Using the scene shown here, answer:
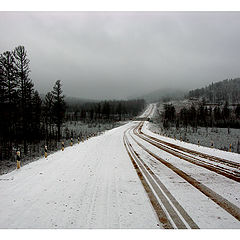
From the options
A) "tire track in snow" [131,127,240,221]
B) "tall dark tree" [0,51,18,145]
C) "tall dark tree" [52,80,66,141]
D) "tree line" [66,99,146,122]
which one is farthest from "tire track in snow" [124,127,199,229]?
"tree line" [66,99,146,122]

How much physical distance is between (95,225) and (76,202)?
4.11 ft

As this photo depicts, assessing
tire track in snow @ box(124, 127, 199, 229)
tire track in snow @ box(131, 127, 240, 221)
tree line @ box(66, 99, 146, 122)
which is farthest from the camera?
tree line @ box(66, 99, 146, 122)

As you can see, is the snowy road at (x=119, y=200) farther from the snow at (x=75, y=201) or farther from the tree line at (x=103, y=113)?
the tree line at (x=103, y=113)

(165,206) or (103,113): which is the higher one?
(103,113)

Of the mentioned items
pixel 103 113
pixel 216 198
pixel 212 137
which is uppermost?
pixel 103 113

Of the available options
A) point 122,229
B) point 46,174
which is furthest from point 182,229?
point 46,174

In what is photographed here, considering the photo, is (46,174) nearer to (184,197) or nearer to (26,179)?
(26,179)

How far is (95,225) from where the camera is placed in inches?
127

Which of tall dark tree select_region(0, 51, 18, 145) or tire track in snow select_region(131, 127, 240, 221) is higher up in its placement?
tall dark tree select_region(0, 51, 18, 145)

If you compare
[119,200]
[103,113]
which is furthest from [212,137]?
[103,113]

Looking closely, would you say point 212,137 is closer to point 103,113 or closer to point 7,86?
point 7,86

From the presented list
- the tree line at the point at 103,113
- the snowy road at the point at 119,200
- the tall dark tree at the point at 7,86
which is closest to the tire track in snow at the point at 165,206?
the snowy road at the point at 119,200

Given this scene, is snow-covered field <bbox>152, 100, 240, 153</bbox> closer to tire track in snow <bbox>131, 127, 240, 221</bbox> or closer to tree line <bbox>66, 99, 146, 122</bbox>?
tire track in snow <bbox>131, 127, 240, 221</bbox>

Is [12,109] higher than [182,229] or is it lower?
higher
